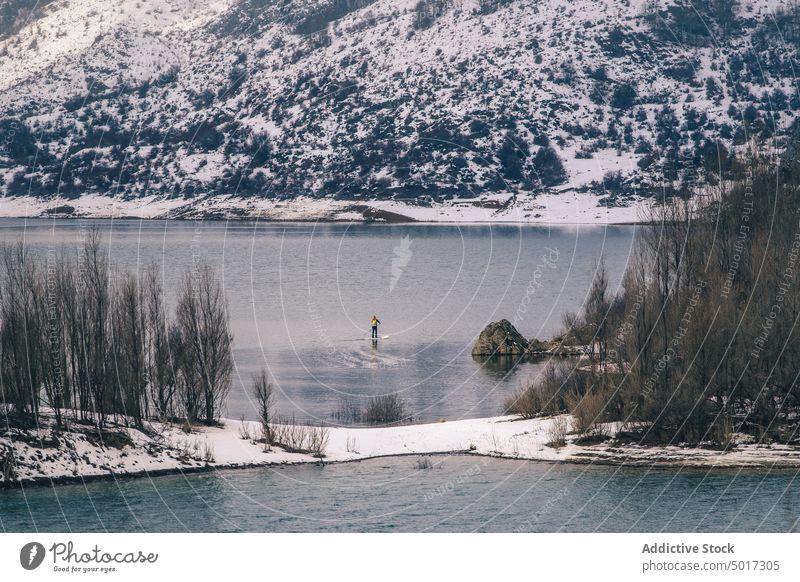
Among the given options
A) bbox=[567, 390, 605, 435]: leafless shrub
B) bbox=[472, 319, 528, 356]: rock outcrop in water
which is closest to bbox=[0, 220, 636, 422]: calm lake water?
bbox=[472, 319, 528, 356]: rock outcrop in water

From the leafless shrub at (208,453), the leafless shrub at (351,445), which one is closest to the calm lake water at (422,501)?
the leafless shrub at (208,453)

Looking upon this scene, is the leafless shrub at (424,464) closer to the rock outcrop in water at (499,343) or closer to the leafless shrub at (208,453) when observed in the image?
the leafless shrub at (208,453)

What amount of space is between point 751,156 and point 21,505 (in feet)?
190

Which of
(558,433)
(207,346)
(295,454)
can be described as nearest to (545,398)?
(558,433)

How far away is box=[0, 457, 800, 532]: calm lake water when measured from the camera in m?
36.1

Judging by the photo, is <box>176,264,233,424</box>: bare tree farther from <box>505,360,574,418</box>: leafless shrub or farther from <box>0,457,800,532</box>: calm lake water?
<box>505,360,574,418</box>: leafless shrub

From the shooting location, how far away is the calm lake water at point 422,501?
36094 millimetres

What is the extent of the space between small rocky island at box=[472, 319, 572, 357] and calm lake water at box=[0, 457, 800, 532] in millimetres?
30422

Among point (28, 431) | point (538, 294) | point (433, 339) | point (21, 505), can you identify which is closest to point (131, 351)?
point (28, 431)

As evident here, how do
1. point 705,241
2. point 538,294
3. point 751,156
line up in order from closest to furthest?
point 705,241 < point 751,156 < point 538,294

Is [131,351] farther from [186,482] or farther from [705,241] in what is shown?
[705,241]

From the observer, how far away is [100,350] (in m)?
47.6

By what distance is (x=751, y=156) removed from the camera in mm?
79000

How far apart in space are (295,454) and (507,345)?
106ft
